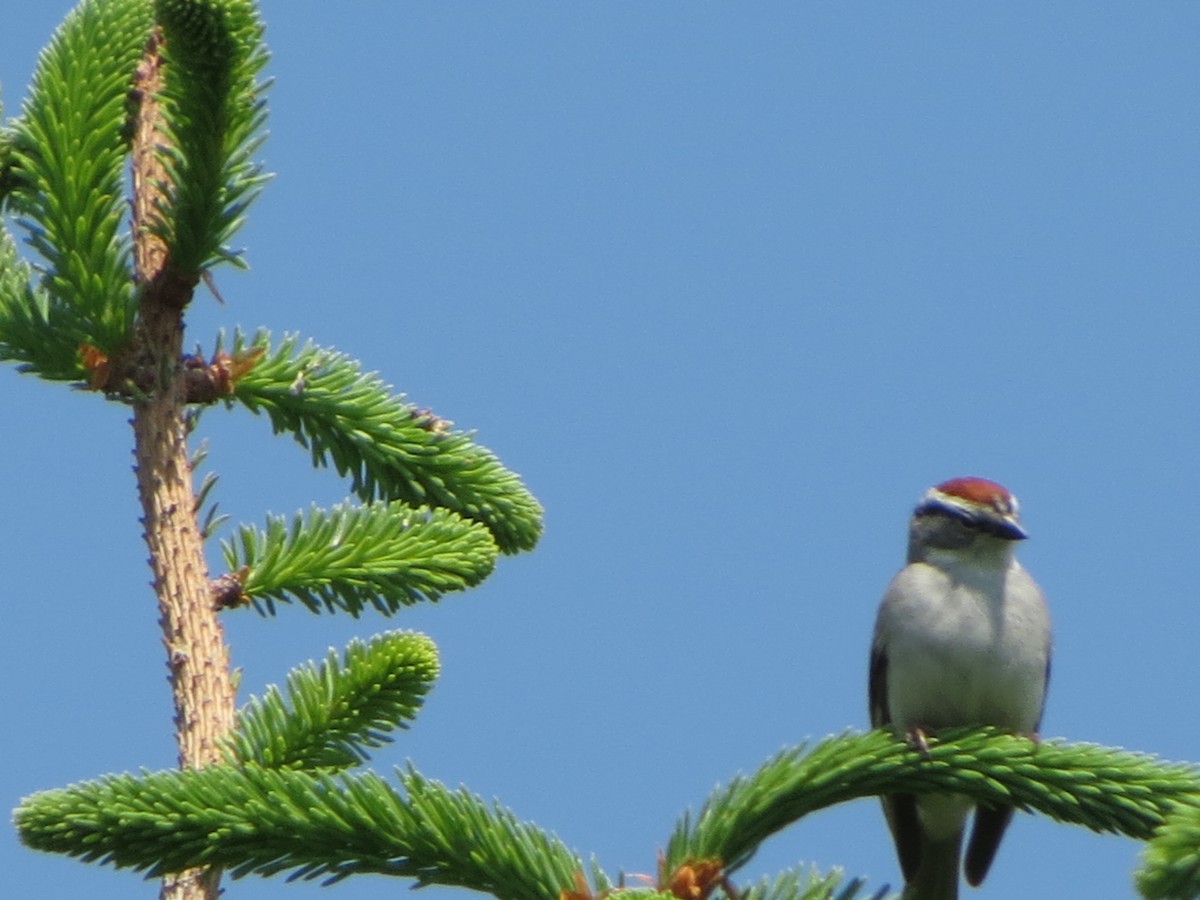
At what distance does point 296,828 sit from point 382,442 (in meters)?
1.40

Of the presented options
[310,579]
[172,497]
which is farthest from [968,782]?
[172,497]

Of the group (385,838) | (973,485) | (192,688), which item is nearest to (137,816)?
(385,838)

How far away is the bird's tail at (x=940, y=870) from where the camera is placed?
5734 millimetres

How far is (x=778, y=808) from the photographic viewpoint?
2.63 m

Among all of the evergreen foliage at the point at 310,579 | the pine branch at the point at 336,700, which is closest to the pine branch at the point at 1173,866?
the evergreen foliage at the point at 310,579

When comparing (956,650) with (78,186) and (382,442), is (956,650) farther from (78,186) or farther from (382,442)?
(78,186)

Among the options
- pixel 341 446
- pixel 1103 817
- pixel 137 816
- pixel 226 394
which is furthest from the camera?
pixel 341 446

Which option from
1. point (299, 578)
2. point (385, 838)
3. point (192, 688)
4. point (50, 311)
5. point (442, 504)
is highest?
point (50, 311)

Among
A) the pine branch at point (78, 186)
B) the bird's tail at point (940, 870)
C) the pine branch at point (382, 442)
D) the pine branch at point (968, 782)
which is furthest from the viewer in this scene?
the bird's tail at point (940, 870)

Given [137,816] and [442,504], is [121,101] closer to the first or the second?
[442,504]

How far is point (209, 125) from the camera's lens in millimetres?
3143

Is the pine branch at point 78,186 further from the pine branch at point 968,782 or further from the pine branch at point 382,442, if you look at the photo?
the pine branch at point 968,782

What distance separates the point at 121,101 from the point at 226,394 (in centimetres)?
67

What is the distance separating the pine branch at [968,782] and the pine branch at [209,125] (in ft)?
5.31
